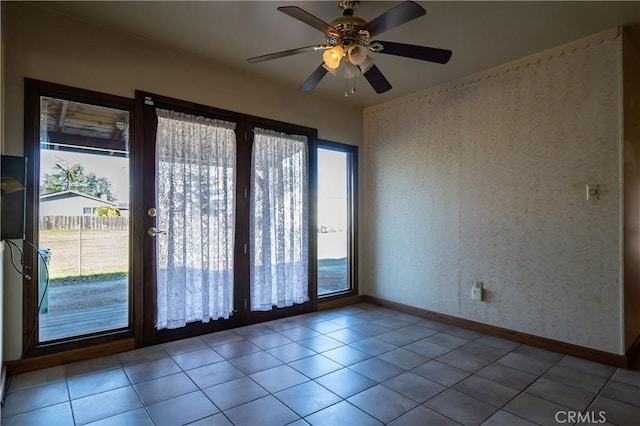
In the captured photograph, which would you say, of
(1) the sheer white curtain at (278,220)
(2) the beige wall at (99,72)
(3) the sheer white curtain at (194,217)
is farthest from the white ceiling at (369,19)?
(1) the sheer white curtain at (278,220)

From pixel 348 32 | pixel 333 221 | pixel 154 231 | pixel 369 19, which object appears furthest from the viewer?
pixel 333 221

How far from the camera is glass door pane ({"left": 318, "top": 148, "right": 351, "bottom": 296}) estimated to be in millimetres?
4402

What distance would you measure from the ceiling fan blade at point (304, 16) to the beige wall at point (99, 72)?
1583 mm

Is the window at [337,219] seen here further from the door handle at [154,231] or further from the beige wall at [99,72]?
the door handle at [154,231]

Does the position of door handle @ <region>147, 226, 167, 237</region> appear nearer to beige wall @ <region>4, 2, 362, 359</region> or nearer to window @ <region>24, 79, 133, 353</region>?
window @ <region>24, 79, 133, 353</region>

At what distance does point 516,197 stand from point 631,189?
2.73 ft

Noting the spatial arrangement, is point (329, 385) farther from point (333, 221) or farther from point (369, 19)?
point (369, 19)

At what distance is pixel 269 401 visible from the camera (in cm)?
215

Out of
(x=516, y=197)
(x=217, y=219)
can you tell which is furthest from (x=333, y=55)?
(x=516, y=197)

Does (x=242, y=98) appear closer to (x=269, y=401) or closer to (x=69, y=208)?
(x=69, y=208)

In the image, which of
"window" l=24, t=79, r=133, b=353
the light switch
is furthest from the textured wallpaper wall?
"window" l=24, t=79, r=133, b=353

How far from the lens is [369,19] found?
2625mm

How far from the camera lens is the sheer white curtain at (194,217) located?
309cm

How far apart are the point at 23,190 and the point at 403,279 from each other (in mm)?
3751
